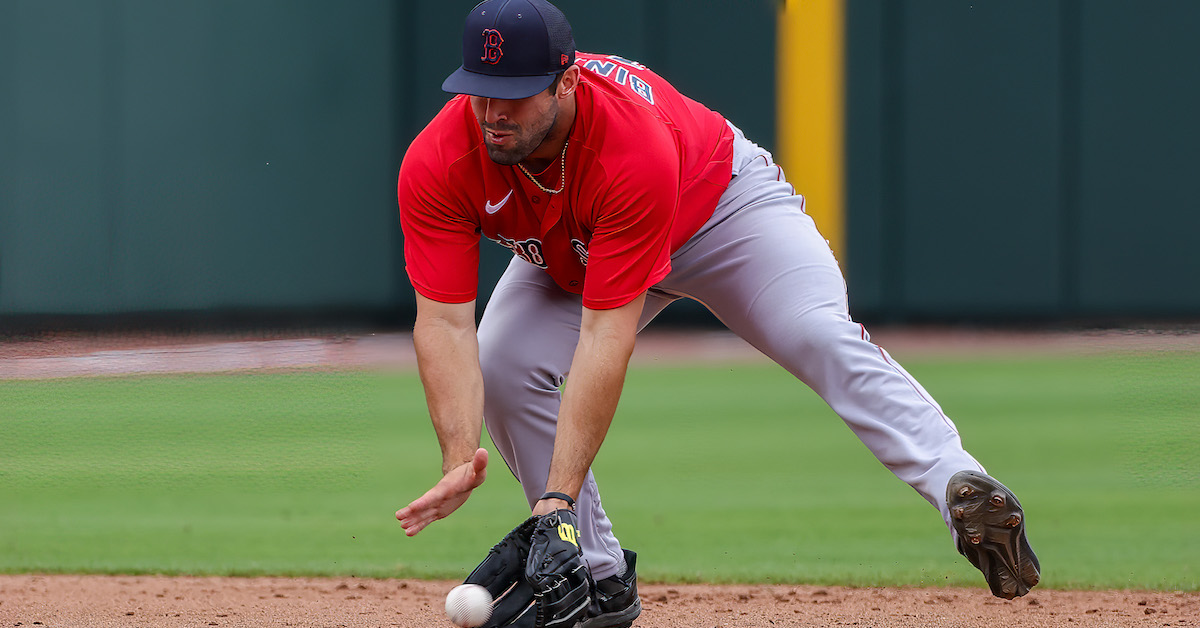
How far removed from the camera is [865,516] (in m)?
4.26

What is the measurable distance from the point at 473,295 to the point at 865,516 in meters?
2.10

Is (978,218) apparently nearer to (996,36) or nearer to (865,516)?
(996,36)

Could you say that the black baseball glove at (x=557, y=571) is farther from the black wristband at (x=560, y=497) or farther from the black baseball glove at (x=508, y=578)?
the black baseball glove at (x=508, y=578)

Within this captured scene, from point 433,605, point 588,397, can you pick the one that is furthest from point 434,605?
point 588,397

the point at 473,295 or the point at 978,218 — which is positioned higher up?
the point at 473,295

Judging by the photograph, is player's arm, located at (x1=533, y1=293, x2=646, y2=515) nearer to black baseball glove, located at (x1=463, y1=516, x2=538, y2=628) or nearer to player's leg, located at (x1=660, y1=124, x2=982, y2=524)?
black baseball glove, located at (x1=463, y1=516, x2=538, y2=628)

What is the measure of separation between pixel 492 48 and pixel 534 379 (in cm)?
85

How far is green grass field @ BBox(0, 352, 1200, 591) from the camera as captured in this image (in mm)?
3822

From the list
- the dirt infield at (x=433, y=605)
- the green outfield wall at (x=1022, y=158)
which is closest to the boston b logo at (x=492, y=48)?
the dirt infield at (x=433, y=605)

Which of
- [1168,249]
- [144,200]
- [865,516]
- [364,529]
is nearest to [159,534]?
[364,529]

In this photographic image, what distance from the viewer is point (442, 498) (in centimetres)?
235

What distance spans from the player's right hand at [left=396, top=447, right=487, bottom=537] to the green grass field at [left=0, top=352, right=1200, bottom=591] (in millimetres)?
1408

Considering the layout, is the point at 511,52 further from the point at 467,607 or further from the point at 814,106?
the point at 814,106

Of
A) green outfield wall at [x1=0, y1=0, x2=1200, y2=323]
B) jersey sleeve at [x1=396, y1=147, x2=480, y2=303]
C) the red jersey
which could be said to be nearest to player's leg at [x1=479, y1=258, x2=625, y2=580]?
the red jersey
